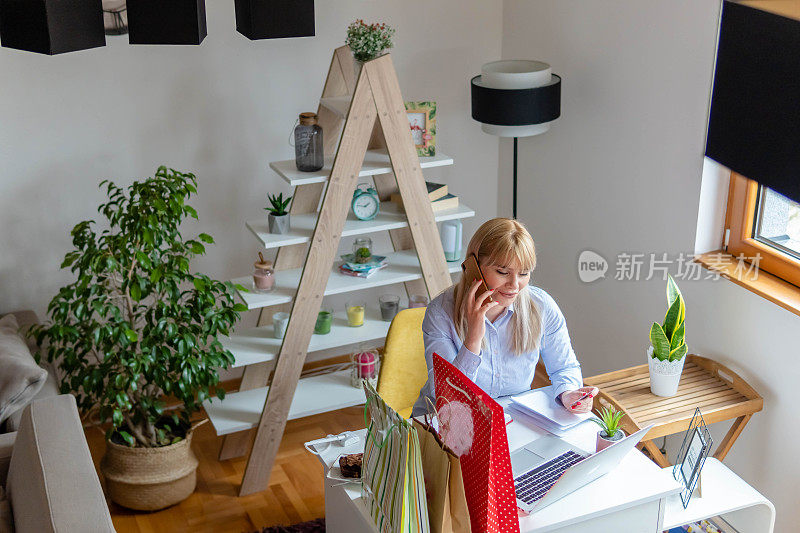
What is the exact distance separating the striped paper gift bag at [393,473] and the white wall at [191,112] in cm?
207

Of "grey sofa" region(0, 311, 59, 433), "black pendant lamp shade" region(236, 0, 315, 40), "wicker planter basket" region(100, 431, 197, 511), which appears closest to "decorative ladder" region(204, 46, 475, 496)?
"wicker planter basket" region(100, 431, 197, 511)

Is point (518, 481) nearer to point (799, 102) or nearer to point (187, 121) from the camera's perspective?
point (799, 102)

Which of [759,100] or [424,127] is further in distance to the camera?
[424,127]

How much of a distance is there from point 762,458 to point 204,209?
2536mm

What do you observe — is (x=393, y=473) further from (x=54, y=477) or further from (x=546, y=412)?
(x=54, y=477)

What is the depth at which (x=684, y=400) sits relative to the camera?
3020 mm

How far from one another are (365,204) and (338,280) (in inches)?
13.3

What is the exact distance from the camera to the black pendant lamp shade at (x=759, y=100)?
1080 millimetres

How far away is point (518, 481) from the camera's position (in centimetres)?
224

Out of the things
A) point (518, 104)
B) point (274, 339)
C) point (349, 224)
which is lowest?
point (274, 339)

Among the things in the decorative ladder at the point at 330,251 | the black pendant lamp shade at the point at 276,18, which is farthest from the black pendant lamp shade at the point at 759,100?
the decorative ladder at the point at 330,251

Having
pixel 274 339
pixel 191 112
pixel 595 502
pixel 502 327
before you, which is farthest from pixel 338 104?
pixel 595 502

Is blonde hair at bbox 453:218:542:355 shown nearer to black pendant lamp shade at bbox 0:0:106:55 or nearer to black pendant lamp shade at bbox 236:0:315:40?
black pendant lamp shade at bbox 236:0:315:40

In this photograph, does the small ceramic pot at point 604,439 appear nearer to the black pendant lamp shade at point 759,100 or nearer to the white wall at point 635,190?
the white wall at point 635,190
